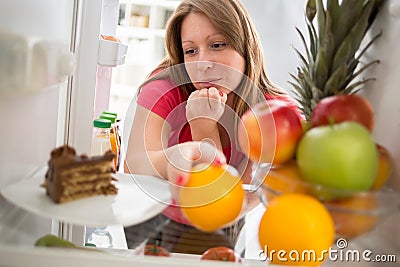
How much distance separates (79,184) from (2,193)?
0.12 metres

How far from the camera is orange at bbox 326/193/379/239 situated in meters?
0.74

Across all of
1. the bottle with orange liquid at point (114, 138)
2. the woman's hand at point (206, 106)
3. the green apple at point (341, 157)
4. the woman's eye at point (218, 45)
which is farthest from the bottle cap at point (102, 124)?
the green apple at point (341, 157)

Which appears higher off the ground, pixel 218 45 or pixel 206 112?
pixel 218 45

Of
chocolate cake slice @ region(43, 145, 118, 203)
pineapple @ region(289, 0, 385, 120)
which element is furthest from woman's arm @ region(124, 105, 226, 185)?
pineapple @ region(289, 0, 385, 120)

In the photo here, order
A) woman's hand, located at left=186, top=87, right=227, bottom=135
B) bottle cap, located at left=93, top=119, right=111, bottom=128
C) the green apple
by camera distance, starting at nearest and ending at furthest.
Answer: the green apple, woman's hand, located at left=186, top=87, right=227, bottom=135, bottle cap, located at left=93, top=119, right=111, bottom=128

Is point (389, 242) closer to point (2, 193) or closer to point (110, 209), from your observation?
point (110, 209)

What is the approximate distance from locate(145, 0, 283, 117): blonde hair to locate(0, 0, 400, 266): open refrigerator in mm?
189

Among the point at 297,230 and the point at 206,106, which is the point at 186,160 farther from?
the point at 297,230

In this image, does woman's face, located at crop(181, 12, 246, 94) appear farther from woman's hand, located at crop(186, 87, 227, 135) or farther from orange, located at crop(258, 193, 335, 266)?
orange, located at crop(258, 193, 335, 266)

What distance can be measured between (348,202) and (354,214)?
0.03 meters

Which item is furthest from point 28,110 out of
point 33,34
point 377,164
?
point 377,164

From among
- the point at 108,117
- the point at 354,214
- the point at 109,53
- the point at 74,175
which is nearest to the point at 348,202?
the point at 354,214

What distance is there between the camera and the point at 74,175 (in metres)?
0.79

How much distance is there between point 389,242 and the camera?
877 millimetres
